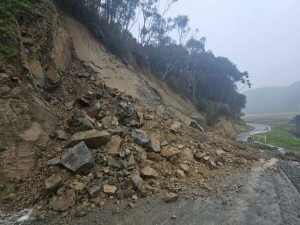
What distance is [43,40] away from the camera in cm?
786

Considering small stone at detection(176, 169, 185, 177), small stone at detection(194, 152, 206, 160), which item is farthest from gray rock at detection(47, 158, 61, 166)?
small stone at detection(194, 152, 206, 160)

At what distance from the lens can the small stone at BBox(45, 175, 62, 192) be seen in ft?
16.0

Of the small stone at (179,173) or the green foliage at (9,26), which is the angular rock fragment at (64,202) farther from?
the green foliage at (9,26)

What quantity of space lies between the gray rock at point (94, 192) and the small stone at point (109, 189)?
19 cm

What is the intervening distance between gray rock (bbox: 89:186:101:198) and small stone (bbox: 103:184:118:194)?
19 cm

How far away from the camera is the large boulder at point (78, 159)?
5.48 meters

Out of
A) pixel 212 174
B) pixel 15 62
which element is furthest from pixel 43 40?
pixel 212 174

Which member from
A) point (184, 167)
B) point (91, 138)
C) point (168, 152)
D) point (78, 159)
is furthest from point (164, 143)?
point (78, 159)

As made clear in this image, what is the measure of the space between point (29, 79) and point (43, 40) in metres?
2.50

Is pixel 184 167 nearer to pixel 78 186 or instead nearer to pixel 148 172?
pixel 148 172

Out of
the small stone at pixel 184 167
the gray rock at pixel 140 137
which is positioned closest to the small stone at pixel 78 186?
the gray rock at pixel 140 137

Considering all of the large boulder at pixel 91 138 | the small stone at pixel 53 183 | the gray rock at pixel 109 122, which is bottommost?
the small stone at pixel 53 183

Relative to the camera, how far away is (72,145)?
20.2 feet

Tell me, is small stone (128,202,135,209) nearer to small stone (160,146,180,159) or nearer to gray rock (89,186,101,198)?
gray rock (89,186,101,198)
